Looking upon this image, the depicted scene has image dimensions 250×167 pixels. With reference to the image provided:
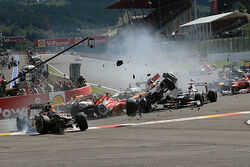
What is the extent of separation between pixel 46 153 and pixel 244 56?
40055mm

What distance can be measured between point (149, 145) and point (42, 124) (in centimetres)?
498

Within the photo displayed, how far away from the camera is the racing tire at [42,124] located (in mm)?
12688

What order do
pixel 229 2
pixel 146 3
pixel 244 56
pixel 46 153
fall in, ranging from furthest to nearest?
1. pixel 229 2
2. pixel 146 3
3. pixel 244 56
4. pixel 46 153

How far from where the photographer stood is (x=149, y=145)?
895 centimetres

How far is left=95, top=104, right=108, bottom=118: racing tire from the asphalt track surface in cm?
151

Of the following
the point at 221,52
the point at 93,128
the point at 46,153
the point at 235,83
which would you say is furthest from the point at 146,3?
the point at 46,153

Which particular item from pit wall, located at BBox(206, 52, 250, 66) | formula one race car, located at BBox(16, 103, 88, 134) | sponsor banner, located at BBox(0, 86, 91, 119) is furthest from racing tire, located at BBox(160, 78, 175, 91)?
pit wall, located at BBox(206, 52, 250, 66)

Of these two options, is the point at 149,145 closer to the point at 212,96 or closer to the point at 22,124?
the point at 22,124

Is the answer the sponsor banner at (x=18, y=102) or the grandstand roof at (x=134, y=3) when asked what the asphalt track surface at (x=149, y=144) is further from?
the grandstand roof at (x=134, y=3)

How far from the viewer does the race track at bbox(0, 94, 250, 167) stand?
24.0 ft

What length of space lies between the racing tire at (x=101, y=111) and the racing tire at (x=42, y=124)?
342cm

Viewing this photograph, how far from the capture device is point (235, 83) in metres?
20.8

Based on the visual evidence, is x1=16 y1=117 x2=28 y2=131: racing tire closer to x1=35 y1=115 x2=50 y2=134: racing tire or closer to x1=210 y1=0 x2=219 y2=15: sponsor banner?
x1=35 y1=115 x2=50 y2=134: racing tire

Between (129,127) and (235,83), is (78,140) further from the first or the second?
(235,83)
